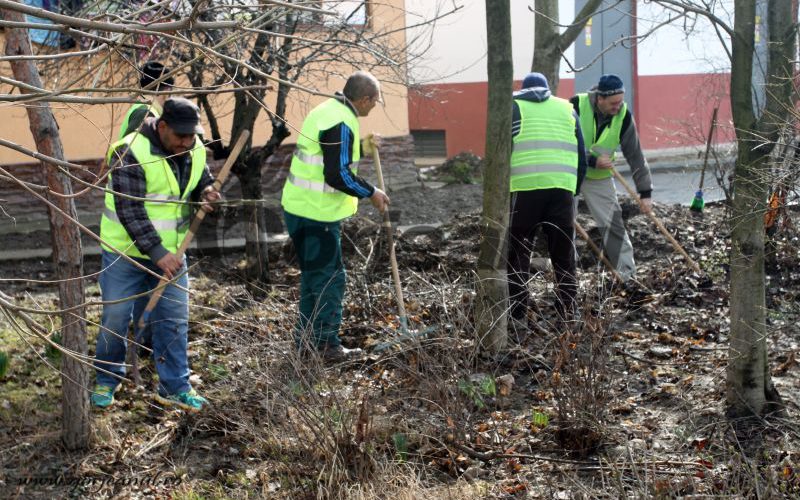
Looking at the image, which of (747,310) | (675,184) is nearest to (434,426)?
(747,310)

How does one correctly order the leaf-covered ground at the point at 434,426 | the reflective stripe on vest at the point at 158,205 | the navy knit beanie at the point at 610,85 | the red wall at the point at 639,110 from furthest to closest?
the red wall at the point at 639,110, the navy knit beanie at the point at 610,85, the reflective stripe on vest at the point at 158,205, the leaf-covered ground at the point at 434,426

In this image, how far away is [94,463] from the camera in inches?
184

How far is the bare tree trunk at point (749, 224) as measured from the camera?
4.34 metres

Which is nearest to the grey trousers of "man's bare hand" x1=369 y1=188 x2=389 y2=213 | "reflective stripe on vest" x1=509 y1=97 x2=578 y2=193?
"reflective stripe on vest" x1=509 y1=97 x2=578 y2=193

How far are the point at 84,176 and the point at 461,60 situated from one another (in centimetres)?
811

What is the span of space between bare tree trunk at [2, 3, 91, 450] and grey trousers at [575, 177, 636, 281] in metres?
4.48

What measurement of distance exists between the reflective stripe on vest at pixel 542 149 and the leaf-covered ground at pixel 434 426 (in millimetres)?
798

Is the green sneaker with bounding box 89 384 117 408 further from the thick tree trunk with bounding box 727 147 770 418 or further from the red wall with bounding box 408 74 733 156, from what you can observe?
the red wall with bounding box 408 74 733 156

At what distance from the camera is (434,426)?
4309mm

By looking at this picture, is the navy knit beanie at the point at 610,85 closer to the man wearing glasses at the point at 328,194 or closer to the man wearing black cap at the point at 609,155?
the man wearing black cap at the point at 609,155

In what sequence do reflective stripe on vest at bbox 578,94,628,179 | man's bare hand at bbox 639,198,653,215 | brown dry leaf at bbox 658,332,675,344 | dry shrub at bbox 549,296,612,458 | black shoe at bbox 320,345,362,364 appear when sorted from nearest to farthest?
dry shrub at bbox 549,296,612,458
black shoe at bbox 320,345,362,364
brown dry leaf at bbox 658,332,675,344
reflective stripe on vest at bbox 578,94,628,179
man's bare hand at bbox 639,198,653,215

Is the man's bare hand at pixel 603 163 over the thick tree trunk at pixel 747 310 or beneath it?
over

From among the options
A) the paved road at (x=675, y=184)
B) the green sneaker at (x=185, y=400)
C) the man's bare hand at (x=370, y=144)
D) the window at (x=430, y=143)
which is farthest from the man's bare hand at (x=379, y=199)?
the window at (x=430, y=143)

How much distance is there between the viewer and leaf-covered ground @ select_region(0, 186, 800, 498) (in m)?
3.97
